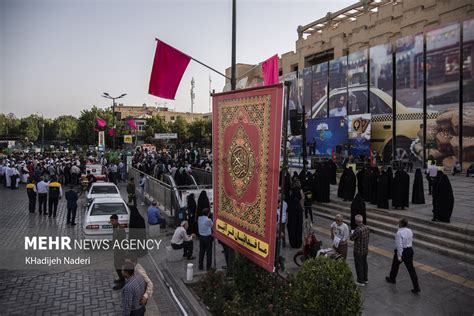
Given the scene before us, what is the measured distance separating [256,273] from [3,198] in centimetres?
1721

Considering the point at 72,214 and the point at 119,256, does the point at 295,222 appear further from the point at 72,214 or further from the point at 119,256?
the point at 72,214

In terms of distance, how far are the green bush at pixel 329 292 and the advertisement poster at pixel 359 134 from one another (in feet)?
75.8

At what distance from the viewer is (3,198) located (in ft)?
60.3

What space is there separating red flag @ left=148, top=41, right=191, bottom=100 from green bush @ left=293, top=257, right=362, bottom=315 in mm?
6106

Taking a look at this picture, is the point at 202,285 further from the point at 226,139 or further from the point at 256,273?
the point at 226,139

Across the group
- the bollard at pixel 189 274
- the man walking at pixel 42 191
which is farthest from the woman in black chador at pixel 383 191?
the man walking at pixel 42 191

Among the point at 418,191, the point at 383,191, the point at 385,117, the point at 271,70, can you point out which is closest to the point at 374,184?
the point at 383,191

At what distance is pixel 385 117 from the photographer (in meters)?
27.9

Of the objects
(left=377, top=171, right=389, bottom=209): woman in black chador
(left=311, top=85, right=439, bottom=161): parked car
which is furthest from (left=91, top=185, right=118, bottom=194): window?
(left=311, top=85, right=439, bottom=161): parked car

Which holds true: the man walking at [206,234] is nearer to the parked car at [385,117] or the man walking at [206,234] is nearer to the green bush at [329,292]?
the green bush at [329,292]

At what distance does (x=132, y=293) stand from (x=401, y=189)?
408 inches

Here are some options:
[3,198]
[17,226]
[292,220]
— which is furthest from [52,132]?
[292,220]

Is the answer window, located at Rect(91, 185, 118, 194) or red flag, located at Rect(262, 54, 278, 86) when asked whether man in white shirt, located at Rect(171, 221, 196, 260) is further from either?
window, located at Rect(91, 185, 118, 194)

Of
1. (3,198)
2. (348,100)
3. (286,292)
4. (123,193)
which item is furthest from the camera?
(348,100)
